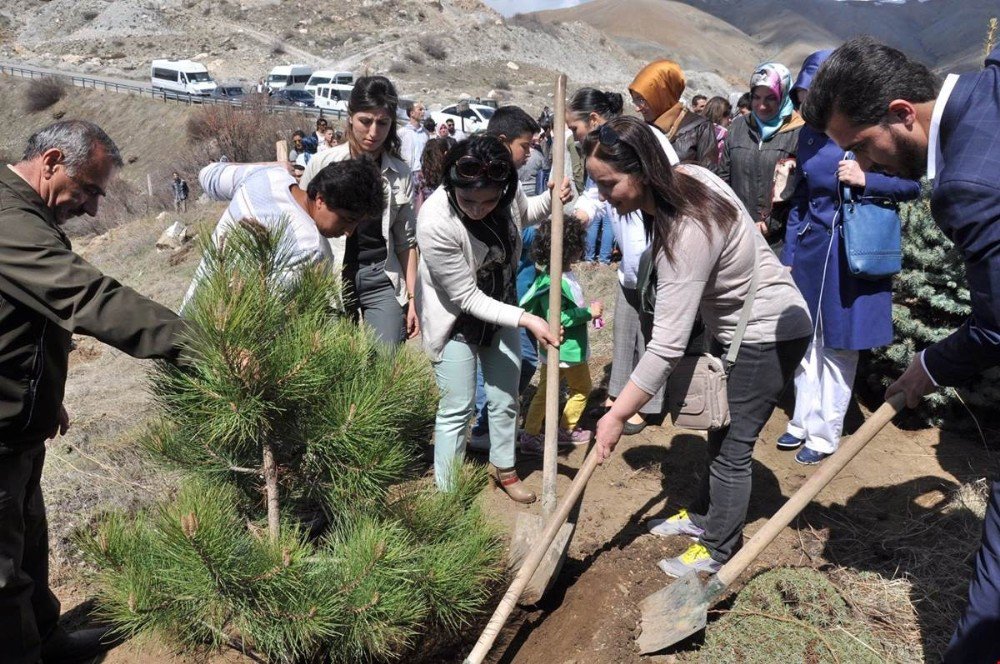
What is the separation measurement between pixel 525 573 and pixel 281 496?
0.79 meters

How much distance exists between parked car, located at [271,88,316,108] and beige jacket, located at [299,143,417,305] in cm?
2156

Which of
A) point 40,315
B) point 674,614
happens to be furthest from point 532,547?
point 40,315

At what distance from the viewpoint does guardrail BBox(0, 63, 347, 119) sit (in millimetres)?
22203

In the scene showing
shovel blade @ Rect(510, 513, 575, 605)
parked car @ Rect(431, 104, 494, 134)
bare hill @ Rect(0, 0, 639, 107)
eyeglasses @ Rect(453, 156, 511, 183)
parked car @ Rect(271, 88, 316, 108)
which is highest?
eyeglasses @ Rect(453, 156, 511, 183)

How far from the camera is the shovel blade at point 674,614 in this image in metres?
2.37

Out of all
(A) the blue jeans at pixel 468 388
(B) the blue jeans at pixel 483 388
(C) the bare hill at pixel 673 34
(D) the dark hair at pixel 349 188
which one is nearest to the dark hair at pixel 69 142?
(D) the dark hair at pixel 349 188

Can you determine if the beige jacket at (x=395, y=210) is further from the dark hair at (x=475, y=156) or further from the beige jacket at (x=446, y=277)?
the dark hair at (x=475, y=156)

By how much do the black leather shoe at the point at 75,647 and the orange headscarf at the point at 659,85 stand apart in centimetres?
327

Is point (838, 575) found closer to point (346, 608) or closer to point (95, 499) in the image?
point (346, 608)

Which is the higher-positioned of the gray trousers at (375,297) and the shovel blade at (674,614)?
the gray trousers at (375,297)

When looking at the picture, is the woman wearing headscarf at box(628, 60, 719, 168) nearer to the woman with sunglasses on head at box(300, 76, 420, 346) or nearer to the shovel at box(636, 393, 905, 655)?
the woman with sunglasses on head at box(300, 76, 420, 346)

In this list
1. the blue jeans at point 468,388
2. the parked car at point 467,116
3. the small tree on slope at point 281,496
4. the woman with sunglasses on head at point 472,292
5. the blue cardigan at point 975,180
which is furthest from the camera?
the parked car at point 467,116

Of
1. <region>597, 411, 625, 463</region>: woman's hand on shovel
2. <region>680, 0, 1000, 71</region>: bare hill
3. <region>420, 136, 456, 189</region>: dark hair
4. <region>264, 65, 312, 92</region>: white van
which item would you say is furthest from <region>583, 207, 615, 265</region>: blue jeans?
<region>680, 0, 1000, 71</region>: bare hill

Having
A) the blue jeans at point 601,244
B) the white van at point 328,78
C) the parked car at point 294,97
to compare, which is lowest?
the parked car at point 294,97
